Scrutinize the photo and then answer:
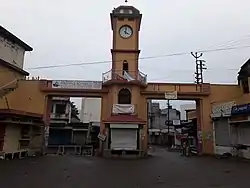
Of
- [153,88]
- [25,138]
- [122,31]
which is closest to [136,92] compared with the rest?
[153,88]

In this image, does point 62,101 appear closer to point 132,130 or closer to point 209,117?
point 132,130

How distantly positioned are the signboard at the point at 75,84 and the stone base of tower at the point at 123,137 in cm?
403

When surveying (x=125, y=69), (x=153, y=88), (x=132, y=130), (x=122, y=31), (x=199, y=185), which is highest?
(x=122, y=31)

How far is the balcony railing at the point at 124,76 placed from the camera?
1097 inches

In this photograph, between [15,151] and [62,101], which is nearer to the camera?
[15,151]

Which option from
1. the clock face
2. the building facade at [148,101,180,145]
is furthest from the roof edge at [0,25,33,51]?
the building facade at [148,101,180,145]

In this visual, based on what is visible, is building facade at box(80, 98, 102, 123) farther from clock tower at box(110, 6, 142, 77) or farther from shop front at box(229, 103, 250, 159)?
shop front at box(229, 103, 250, 159)

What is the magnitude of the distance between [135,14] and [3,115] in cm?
1628

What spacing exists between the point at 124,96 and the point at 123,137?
13.4 feet

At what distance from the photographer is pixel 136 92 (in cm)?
2764

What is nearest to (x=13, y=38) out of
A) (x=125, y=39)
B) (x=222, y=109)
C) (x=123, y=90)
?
(x=125, y=39)

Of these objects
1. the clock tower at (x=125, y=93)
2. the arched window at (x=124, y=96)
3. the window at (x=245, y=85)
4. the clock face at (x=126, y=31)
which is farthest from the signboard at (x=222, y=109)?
the clock face at (x=126, y=31)

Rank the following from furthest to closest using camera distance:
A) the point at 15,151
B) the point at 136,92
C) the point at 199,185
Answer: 1. the point at 136,92
2. the point at 15,151
3. the point at 199,185

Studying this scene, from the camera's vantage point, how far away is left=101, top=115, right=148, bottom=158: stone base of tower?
25312mm
